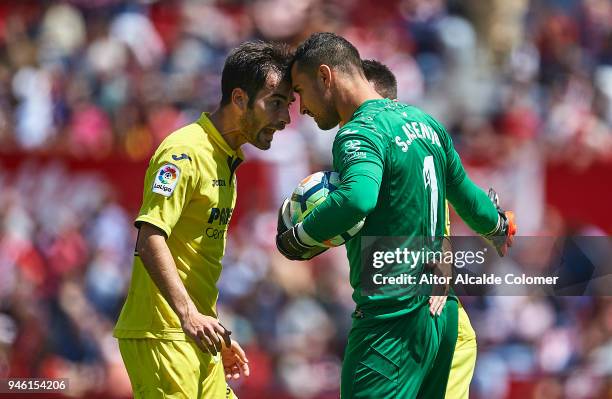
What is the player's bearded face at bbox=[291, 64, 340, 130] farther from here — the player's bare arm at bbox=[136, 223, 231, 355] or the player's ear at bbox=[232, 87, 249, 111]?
the player's bare arm at bbox=[136, 223, 231, 355]

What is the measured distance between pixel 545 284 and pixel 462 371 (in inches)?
204

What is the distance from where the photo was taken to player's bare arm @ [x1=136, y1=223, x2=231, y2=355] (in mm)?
5141

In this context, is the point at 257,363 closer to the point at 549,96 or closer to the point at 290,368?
the point at 290,368

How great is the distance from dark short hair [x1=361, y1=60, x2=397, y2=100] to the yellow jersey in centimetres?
142

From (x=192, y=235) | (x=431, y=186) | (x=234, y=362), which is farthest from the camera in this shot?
(x=234, y=362)

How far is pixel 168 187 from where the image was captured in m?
5.36

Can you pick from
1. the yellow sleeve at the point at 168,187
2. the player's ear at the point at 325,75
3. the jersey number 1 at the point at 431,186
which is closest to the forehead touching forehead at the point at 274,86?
the player's ear at the point at 325,75

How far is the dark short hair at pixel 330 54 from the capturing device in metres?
5.46

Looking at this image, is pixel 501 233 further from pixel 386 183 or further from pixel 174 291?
pixel 174 291

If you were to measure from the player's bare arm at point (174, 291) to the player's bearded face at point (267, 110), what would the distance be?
2.76ft

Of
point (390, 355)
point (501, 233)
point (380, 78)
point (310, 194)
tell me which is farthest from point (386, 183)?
point (380, 78)

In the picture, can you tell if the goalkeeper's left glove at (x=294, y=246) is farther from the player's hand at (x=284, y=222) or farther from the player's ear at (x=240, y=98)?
the player's ear at (x=240, y=98)

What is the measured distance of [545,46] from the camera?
13.4 m

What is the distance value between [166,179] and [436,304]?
4.58 feet
